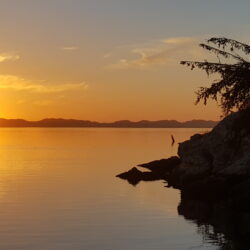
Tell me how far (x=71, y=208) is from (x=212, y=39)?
20122 mm

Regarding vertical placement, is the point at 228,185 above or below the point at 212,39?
below

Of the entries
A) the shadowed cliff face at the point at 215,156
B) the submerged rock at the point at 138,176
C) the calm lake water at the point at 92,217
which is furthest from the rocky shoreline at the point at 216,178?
the calm lake water at the point at 92,217

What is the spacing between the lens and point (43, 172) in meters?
73.2

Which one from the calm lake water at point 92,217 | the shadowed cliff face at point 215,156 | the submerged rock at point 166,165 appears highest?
the shadowed cliff face at point 215,156


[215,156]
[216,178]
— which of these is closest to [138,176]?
[215,156]

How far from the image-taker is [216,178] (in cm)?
4531

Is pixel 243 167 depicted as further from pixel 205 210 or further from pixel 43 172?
pixel 43 172

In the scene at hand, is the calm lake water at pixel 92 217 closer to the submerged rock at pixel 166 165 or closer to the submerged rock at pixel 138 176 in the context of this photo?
the submerged rock at pixel 138 176

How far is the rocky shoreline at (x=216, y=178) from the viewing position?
3675 cm

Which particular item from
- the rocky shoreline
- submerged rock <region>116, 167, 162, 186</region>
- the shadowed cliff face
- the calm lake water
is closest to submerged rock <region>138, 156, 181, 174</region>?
submerged rock <region>116, 167, 162, 186</region>

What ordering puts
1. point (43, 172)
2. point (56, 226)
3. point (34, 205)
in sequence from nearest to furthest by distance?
point (56, 226) < point (34, 205) < point (43, 172)

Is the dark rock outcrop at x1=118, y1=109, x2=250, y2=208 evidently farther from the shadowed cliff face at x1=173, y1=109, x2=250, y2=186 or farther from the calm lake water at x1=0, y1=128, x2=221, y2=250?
the calm lake water at x1=0, y1=128, x2=221, y2=250

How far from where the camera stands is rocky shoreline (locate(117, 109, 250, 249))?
1447 inches

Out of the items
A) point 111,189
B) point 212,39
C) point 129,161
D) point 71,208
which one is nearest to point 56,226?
point 71,208
